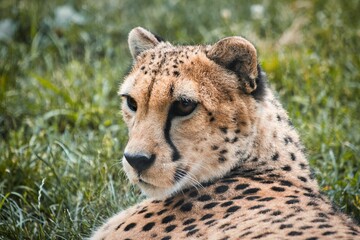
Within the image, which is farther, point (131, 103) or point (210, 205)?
point (131, 103)

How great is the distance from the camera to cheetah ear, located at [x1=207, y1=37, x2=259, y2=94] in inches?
130

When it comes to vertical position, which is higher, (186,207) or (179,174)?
(179,174)

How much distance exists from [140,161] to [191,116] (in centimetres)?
33

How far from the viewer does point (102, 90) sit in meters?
5.60

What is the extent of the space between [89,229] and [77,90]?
196 centimetres

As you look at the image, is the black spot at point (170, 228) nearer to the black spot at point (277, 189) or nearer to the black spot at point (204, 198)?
the black spot at point (204, 198)

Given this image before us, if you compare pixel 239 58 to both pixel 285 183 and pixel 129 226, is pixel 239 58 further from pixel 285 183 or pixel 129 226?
pixel 129 226

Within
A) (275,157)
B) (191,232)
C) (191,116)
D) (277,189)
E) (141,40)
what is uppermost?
(141,40)

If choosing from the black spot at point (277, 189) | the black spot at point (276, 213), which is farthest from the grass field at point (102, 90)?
the black spot at point (276, 213)

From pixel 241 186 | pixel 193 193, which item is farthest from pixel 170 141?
pixel 241 186

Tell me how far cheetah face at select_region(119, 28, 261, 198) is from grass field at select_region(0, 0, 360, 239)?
0.53 m

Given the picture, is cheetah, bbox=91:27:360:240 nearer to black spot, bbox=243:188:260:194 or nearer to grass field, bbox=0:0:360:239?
black spot, bbox=243:188:260:194

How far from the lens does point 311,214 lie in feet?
9.50

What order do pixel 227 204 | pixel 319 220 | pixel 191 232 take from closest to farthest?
1. pixel 319 220
2. pixel 191 232
3. pixel 227 204
